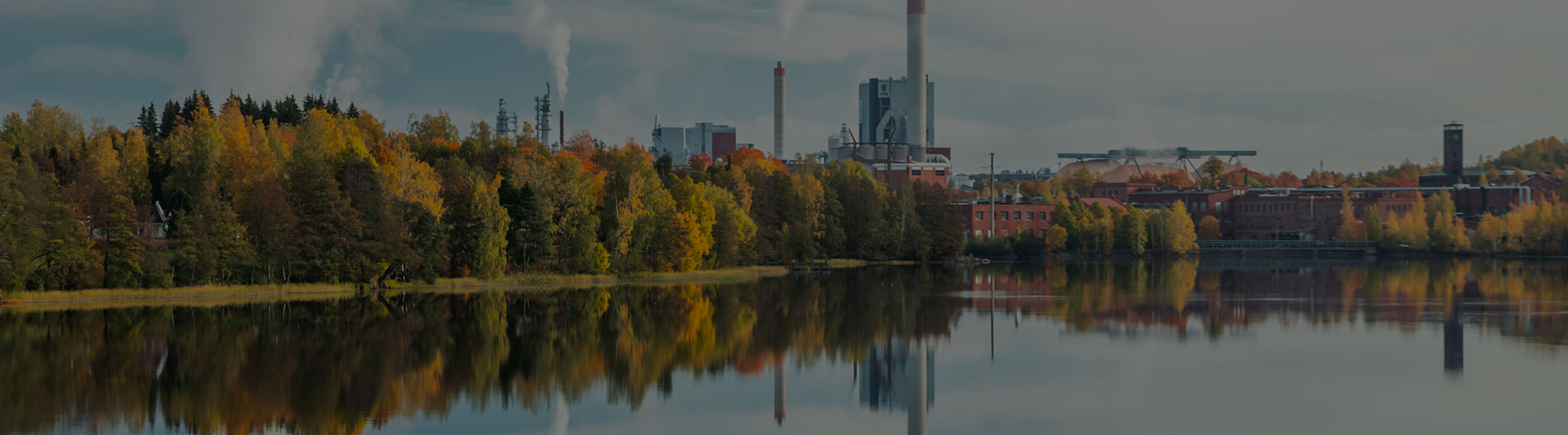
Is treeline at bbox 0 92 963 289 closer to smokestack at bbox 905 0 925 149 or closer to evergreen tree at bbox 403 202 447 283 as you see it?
evergreen tree at bbox 403 202 447 283

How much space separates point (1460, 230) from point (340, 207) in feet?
329

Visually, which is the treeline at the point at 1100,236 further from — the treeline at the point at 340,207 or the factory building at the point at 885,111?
the factory building at the point at 885,111

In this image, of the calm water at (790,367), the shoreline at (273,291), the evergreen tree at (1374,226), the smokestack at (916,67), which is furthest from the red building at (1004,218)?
the calm water at (790,367)

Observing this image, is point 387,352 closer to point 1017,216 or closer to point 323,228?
point 323,228

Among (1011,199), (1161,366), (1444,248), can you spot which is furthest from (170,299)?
(1444,248)

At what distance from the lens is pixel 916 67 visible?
122 metres

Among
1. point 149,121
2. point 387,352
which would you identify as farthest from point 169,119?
point 387,352

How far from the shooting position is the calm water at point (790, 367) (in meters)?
23.7

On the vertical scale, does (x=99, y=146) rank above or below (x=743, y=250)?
above

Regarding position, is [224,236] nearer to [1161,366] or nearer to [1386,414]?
[1161,366]

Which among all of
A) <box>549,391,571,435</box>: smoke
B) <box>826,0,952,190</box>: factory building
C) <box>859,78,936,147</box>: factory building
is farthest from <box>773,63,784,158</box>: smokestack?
<box>549,391,571,435</box>: smoke

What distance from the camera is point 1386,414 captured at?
24234 millimetres

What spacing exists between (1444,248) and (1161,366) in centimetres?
9855

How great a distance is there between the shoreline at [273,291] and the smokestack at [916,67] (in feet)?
190
